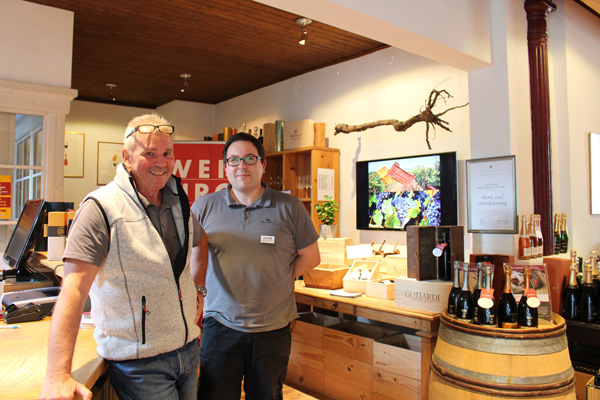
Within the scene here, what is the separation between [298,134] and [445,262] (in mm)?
2694

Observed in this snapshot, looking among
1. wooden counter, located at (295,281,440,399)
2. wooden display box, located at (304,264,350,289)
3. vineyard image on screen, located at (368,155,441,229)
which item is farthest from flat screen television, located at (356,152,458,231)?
wooden counter, located at (295,281,440,399)

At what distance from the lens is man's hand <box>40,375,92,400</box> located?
110 cm

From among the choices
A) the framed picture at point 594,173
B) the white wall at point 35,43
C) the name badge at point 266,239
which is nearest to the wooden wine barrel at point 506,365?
the name badge at point 266,239

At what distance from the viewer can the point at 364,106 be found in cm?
466

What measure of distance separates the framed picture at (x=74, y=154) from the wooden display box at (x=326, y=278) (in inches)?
188

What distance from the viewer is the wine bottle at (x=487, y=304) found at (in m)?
2.22

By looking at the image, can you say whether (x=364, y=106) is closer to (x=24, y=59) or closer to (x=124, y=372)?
(x=24, y=59)

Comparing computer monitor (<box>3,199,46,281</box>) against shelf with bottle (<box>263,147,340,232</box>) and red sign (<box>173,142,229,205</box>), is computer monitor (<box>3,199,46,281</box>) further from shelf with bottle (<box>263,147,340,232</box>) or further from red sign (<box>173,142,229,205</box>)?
red sign (<box>173,142,229,205</box>)

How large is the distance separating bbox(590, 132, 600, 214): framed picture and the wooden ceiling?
2.02m

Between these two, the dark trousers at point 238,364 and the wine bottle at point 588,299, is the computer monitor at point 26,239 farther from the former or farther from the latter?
the wine bottle at point 588,299

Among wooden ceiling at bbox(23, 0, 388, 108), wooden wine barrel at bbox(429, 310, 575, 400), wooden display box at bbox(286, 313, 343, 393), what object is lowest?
wooden display box at bbox(286, 313, 343, 393)

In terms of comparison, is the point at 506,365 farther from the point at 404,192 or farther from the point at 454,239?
the point at 404,192

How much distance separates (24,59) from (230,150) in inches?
99.2

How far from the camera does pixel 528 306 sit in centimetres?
230
